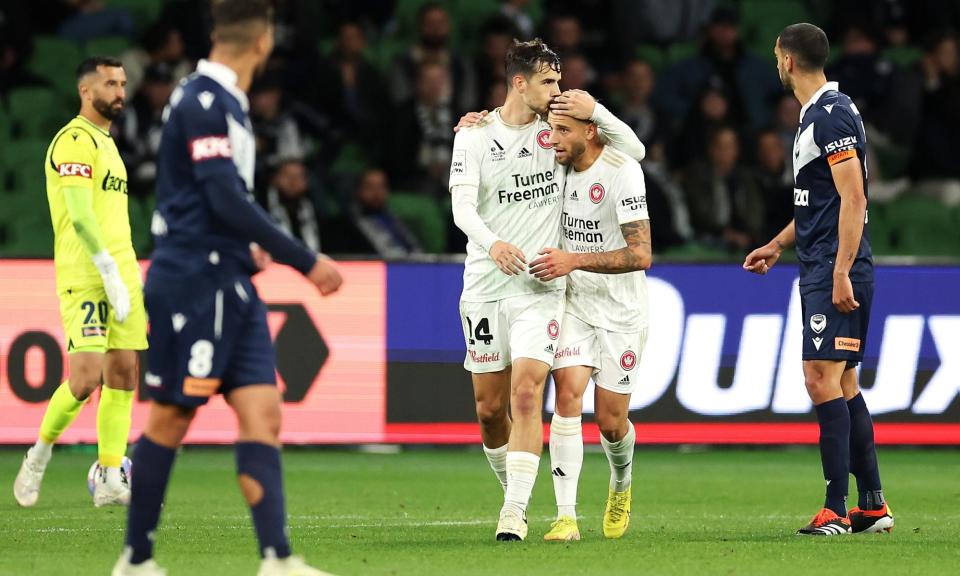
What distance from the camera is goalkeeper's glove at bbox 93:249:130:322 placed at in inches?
334

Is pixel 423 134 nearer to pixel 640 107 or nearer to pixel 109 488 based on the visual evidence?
pixel 640 107

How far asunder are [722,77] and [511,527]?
9.90 meters

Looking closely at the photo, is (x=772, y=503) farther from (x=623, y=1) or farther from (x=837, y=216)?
(x=623, y=1)

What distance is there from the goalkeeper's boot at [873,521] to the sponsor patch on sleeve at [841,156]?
5.69 ft

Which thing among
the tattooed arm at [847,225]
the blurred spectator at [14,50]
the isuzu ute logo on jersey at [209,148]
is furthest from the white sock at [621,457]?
the blurred spectator at [14,50]

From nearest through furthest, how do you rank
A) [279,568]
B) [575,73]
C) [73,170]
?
1. [279,568]
2. [73,170]
3. [575,73]

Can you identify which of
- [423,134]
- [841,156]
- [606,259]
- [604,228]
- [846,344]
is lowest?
[846,344]

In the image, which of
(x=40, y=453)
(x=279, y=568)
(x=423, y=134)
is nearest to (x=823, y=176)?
(x=279, y=568)

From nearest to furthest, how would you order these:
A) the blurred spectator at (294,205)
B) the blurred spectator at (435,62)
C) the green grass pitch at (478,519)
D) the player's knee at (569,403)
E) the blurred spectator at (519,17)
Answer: the green grass pitch at (478,519) → the player's knee at (569,403) → the blurred spectator at (294,205) → the blurred spectator at (435,62) → the blurred spectator at (519,17)

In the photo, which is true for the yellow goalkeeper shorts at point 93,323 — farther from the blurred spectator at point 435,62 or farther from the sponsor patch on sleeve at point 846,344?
the blurred spectator at point 435,62

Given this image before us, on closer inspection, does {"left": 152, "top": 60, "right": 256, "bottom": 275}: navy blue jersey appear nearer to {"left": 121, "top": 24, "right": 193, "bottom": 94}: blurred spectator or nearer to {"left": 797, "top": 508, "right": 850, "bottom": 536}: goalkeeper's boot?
{"left": 797, "top": 508, "right": 850, "bottom": 536}: goalkeeper's boot

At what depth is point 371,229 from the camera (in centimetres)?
1423

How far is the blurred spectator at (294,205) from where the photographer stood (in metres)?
13.9

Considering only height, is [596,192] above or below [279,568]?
above
